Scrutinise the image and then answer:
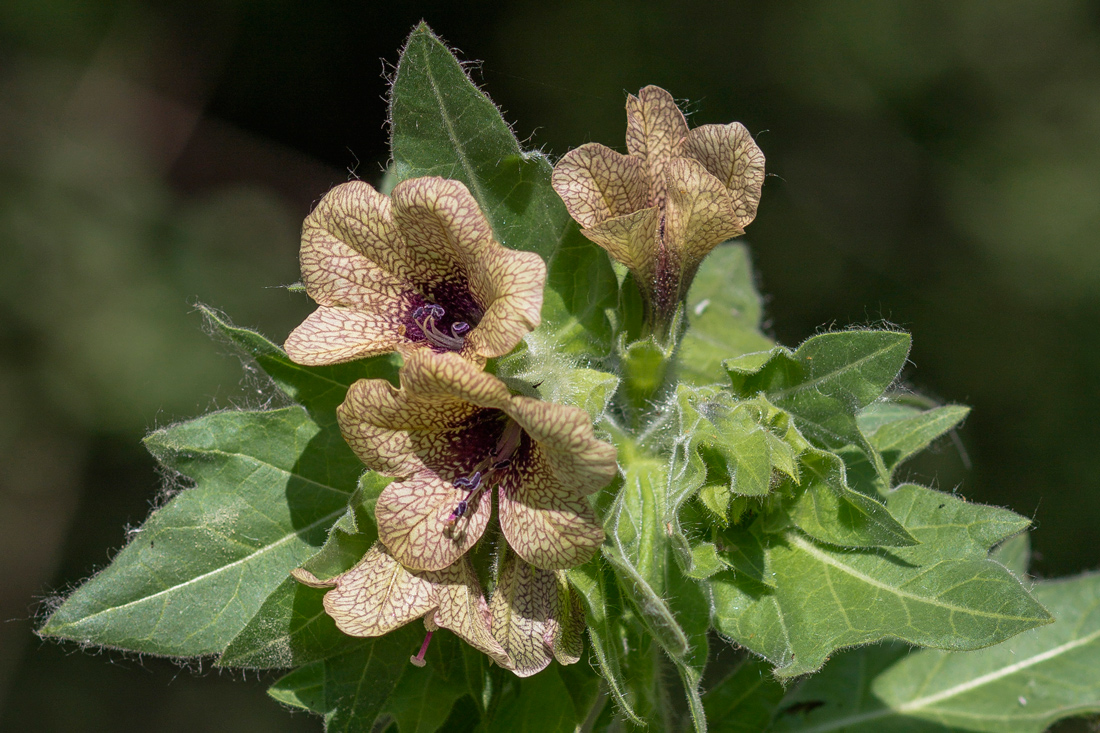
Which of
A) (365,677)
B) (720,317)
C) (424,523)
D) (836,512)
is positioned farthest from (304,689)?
(720,317)

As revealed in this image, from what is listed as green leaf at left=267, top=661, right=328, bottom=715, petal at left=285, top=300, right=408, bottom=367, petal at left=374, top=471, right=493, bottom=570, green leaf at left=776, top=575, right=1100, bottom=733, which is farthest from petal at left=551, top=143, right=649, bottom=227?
green leaf at left=776, top=575, right=1100, bottom=733

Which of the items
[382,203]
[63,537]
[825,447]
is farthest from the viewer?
[63,537]

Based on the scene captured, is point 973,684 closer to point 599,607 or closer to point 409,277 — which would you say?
point 599,607

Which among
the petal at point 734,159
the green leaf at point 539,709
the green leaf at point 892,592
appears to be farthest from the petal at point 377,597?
the petal at point 734,159

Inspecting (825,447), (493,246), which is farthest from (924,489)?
(493,246)

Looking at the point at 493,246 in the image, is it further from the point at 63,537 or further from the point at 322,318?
the point at 63,537

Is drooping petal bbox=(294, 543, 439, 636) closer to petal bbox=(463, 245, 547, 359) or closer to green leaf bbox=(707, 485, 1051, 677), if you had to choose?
petal bbox=(463, 245, 547, 359)

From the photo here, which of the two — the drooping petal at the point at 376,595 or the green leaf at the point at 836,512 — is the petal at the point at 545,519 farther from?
the green leaf at the point at 836,512
